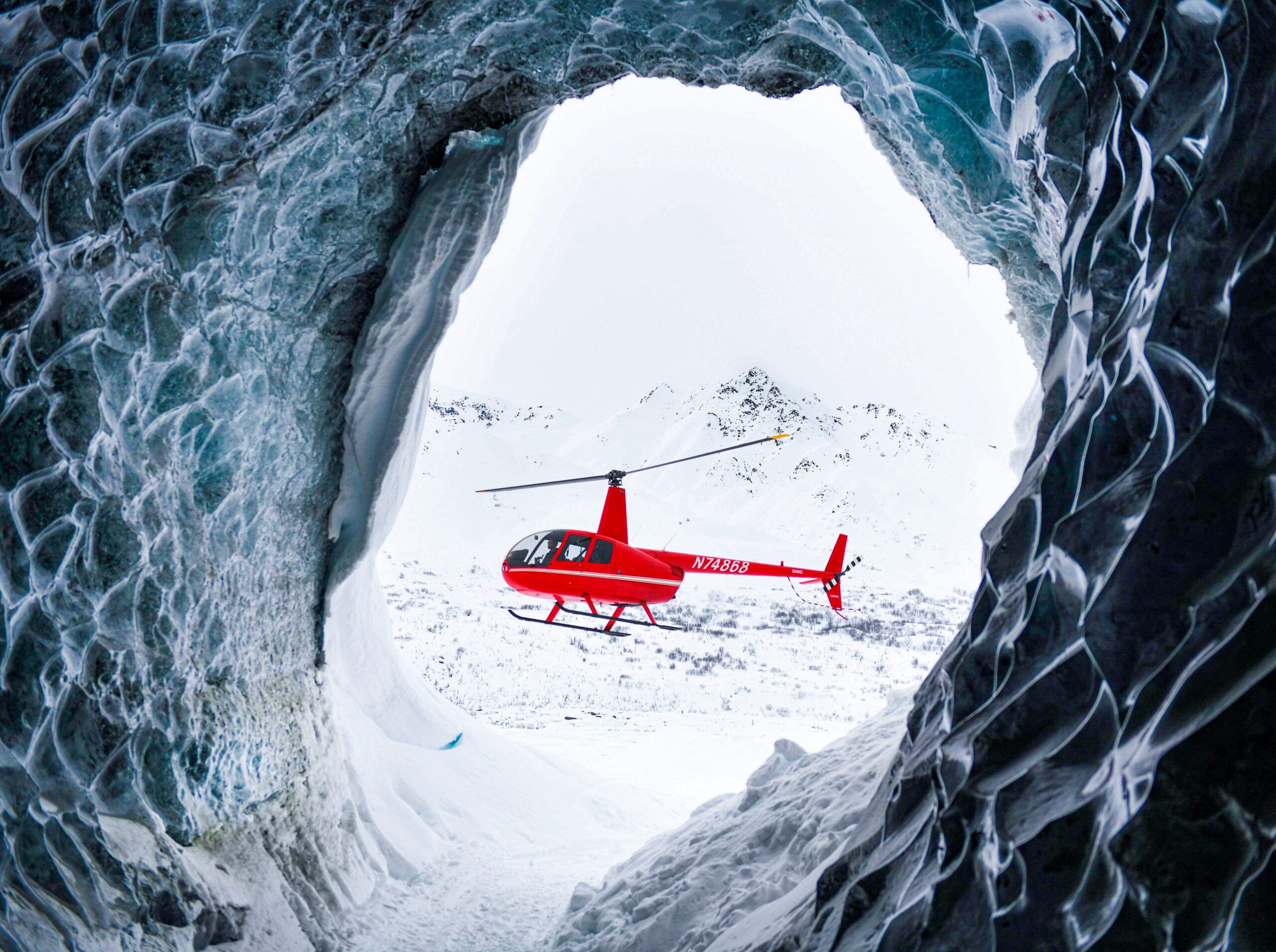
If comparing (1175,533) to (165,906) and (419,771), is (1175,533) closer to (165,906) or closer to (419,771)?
(165,906)

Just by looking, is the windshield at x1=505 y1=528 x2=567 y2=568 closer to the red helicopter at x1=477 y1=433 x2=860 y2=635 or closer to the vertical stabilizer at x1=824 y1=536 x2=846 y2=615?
the red helicopter at x1=477 y1=433 x2=860 y2=635

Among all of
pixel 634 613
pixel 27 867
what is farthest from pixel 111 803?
pixel 634 613

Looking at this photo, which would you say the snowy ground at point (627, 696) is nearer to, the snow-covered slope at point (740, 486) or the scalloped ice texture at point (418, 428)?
the scalloped ice texture at point (418, 428)

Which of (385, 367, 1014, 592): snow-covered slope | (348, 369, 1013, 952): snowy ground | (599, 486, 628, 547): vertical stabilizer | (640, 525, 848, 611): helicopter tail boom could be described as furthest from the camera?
(385, 367, 1014, 592): snow-covered slope

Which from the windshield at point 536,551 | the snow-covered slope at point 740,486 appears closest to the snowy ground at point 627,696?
the windshield at point 536,551

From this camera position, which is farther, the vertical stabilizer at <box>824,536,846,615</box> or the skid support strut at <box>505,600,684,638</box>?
the vertical stabilizer at <box>824,536,846,615</box>

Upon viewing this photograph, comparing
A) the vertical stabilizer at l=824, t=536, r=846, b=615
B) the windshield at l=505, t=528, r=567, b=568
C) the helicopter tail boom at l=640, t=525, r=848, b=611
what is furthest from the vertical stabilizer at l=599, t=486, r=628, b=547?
the vertical stabilizer at l=824, t=536, r=846, b=615

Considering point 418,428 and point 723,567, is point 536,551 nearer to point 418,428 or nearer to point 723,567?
point 723,567
